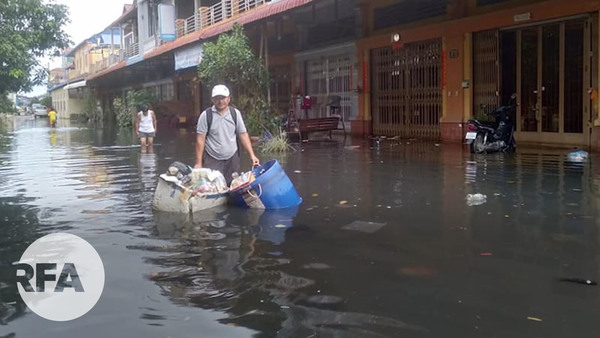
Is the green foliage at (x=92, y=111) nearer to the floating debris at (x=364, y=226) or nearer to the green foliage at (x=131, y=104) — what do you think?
the green foliage at (x=131, y=104)

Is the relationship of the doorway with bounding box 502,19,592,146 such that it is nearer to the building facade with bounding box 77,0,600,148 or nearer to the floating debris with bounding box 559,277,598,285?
the building facade with bounding box 77,0,600,148

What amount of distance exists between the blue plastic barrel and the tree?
806 inches

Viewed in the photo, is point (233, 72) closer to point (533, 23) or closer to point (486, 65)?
point (486, 65)

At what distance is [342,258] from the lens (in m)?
4.97

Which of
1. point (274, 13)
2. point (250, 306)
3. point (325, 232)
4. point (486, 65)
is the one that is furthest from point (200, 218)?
point (486, 65)

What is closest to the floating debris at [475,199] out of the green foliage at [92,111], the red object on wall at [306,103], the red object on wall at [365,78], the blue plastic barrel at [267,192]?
the blue plastic barrel at [267,192]

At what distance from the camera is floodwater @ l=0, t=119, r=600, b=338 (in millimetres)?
3623

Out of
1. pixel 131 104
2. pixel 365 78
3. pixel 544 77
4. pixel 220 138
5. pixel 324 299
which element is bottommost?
pixel 324 299

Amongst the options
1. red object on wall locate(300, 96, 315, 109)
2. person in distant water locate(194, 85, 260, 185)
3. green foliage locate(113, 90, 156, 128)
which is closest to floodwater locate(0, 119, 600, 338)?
person in distant water locate(194, 85, 260, 185)

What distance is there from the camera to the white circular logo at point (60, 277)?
4.00 meters

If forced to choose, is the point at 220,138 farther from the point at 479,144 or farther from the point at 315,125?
the point at 315,125

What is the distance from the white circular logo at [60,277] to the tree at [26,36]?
21160 millimetres

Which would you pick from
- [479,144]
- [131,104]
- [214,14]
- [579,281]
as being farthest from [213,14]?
[579,281]

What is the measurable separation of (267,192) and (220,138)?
3.01 ft
